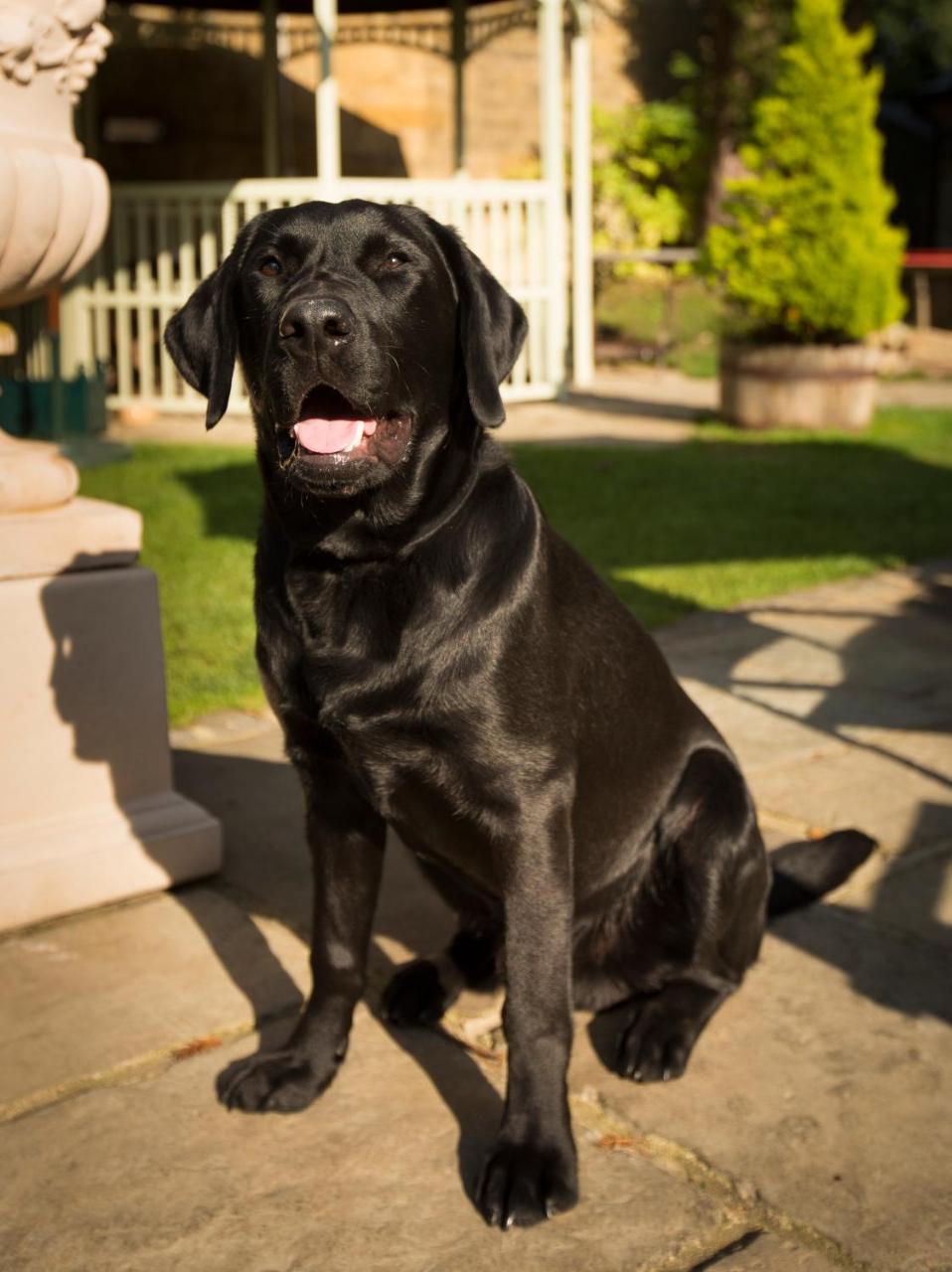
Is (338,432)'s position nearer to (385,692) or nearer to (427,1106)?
(385,692)

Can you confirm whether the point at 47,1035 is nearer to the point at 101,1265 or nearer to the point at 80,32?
the point at 101,1265

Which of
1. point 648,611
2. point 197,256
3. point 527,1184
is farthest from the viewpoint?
point 197,256

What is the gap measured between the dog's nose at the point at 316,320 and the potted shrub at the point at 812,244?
25.0 ft

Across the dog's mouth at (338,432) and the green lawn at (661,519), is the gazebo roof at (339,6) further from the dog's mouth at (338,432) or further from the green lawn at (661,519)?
the dog's mouth at (338,432)

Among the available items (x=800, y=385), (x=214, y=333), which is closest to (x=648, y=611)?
(x=214, y=333)

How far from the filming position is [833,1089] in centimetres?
236

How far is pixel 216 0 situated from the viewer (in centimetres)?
1248

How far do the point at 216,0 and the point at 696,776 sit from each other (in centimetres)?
1179

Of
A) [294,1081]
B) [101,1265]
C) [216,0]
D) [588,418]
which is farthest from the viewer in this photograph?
[216,0]

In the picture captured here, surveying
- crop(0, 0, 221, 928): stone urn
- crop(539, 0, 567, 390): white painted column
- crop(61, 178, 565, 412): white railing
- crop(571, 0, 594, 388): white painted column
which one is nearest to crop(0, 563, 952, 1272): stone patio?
crop(0, 0, 221, 928): stone urn

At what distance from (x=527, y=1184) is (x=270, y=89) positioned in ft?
39.4

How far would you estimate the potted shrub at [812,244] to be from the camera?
9.16m

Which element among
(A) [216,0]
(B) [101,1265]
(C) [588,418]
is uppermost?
(A) [216,0]

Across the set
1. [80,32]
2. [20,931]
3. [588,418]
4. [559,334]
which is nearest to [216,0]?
[559,334]
